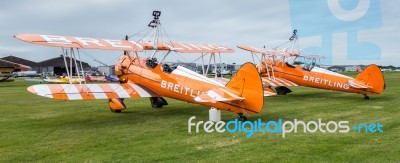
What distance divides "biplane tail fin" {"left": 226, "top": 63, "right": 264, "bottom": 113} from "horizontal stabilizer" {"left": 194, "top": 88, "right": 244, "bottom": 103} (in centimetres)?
18

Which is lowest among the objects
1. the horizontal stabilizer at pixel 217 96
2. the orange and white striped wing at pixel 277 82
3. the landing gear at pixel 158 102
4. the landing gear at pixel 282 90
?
the landing gear at pixel 282 90

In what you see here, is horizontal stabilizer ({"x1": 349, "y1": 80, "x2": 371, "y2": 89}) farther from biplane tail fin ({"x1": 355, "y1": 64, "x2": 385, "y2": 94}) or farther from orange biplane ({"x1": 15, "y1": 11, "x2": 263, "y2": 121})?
orange biplane ({"x1": 15, "y1": 11, "x2": 263, "y2": 121})

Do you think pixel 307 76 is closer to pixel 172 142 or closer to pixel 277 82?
pixel 277 82

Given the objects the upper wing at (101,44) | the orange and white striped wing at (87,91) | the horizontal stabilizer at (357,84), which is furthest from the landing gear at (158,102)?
the horizontal stabilizer at (357,84)

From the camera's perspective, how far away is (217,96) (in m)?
8.27

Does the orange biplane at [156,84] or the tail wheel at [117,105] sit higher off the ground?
the orange biplane at [156,84]

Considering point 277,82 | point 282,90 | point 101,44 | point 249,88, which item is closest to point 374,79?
point 277,82

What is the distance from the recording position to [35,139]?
7.21 m

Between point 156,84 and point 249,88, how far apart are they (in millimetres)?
3580

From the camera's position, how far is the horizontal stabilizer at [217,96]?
26.7ft

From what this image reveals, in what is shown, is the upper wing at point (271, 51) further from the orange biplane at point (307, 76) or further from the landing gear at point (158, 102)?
the landing gear at point (158, 102)

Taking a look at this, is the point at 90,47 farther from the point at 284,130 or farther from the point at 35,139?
the point at 284,130

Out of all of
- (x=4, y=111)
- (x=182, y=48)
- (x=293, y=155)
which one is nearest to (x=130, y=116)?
(x=182, y=48)

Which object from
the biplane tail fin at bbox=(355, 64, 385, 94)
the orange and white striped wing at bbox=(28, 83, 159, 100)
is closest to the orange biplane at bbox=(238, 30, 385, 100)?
the biplane tail fin at bbox=(355, 64, 385, 94)
